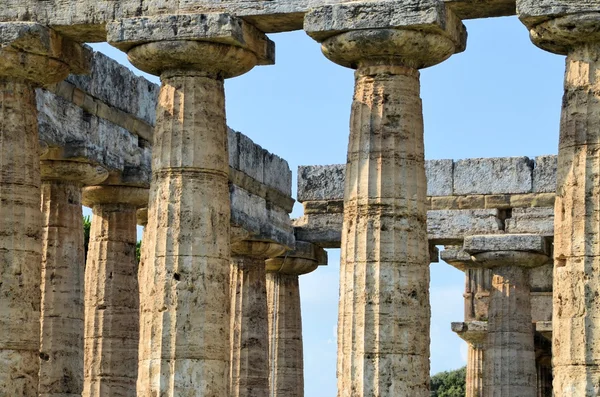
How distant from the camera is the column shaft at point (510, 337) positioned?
175 feet

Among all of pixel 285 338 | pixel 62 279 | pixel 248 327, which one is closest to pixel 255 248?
pixel 248 327

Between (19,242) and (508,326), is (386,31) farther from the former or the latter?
(508,326)

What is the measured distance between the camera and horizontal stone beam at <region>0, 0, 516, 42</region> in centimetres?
3551

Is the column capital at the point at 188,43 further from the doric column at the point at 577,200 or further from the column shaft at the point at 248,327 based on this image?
the column shaft at the point at 248,327

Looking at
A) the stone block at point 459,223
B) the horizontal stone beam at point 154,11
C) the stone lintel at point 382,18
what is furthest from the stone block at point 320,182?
the stone lintel at point 382,18

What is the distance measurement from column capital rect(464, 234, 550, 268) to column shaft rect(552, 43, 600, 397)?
17528 mm

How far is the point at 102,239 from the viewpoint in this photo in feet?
151

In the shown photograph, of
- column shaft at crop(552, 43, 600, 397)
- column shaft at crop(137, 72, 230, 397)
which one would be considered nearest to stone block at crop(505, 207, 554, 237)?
column shaft at crop(137, 72, 230, 397)

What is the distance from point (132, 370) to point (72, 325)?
115 inches

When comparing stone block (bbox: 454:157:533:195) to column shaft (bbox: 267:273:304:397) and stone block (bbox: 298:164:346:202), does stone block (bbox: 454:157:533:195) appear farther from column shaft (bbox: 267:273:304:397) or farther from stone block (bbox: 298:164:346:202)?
column shaft (bbox: 267:273:304:397)

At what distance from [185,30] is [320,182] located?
711 inches

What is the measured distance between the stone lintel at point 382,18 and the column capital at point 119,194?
37.3 feet

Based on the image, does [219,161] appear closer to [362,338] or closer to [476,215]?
[362,338]

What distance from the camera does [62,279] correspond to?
143 feet
